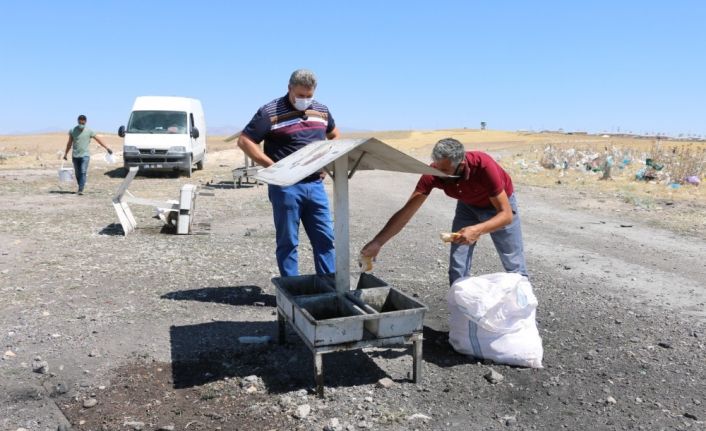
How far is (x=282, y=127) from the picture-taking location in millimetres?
4922

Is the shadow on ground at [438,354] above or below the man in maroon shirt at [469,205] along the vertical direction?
below

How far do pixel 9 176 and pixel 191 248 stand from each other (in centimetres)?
1314

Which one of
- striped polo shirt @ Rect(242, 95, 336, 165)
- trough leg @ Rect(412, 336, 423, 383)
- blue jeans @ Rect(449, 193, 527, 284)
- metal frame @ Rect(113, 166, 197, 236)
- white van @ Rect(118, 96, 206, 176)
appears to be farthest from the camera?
white van @ Rect(118, 96, 206, 176)

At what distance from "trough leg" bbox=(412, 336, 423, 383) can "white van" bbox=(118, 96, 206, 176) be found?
1483 cm

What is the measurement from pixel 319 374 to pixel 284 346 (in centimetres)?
93

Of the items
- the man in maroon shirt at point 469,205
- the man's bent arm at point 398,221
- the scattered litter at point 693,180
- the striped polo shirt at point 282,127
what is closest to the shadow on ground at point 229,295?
the striped polo shirt at point 282,127

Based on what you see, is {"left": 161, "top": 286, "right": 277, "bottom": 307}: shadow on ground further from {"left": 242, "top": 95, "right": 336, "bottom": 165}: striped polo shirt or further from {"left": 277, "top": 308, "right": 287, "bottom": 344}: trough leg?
{"left": 242, "top": 95, "right": 336, "bottom": 165}: striped polo shirt

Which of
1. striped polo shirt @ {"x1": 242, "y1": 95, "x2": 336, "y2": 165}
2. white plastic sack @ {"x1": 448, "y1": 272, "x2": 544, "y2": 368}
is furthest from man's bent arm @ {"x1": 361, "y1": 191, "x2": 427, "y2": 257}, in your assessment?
striped polo shirt @ {"x1": 242, "y1": 95, "x2": 336, "y2": 165}

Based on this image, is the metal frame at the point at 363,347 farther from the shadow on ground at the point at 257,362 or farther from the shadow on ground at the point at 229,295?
the shadow on ground at the point at 229,295

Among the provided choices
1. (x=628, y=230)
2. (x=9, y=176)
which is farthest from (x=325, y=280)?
(x=9, y=176)

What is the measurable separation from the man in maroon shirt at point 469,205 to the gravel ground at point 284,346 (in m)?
0.72

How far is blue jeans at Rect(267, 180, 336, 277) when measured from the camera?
4932 millimetres

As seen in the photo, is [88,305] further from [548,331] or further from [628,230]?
[628,230]

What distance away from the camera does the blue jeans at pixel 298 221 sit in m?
4.93
